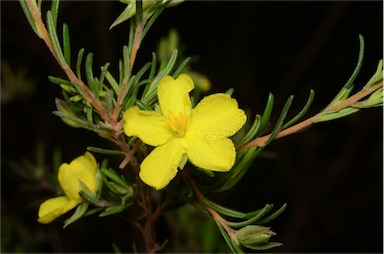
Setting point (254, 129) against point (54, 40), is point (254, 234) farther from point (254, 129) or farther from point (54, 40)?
point (54, 40)

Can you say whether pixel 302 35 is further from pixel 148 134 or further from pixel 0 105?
pixel 148 134

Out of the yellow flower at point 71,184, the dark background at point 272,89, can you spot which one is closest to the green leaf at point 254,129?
the yellow flower at point 71,184

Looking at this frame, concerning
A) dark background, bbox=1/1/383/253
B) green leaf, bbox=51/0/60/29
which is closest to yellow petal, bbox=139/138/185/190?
green leaf, bbox=51/0/60/29

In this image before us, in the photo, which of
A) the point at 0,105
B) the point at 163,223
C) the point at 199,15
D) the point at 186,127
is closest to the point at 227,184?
the point at 186,127

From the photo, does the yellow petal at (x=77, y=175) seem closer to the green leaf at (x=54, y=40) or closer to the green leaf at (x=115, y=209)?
the green leaf at (x=115, y=209)

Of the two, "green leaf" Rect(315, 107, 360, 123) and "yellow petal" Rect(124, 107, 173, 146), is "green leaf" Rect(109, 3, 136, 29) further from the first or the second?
"green leaf" Rect(315, 107, 360, 123)

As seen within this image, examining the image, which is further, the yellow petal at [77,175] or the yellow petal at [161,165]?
the yellow petal at [77,175]
